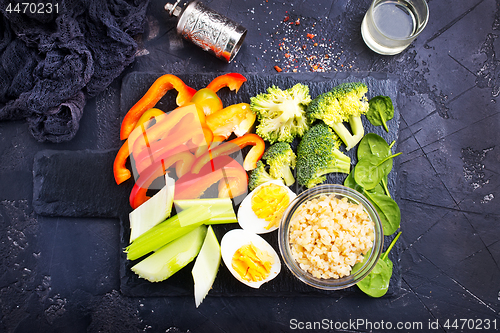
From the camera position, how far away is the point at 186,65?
271 cm

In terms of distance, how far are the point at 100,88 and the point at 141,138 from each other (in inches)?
25.9

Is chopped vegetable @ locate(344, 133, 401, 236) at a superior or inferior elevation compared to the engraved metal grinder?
inferior

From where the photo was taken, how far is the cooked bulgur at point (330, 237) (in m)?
2.12

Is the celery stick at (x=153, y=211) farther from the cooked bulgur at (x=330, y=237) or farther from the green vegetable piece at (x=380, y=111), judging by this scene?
the green vegetable piece at (x=380, y=111)

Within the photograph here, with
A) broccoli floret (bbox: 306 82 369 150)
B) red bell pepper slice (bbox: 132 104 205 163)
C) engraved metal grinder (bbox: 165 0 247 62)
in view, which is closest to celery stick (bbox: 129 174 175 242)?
red bell pepper slice (bbox: 132 104 205 163)

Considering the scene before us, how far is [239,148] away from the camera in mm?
2473

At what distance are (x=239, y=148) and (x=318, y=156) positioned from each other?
628 millimetres

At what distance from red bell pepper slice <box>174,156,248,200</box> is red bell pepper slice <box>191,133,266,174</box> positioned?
1.7 inches

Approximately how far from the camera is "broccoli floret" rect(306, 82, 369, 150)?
93.7 inches

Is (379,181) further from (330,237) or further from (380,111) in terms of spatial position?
(330,237)

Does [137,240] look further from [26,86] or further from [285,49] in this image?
[285,49]

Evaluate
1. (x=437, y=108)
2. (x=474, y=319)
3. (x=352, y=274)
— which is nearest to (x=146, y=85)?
(x=352, y=274)

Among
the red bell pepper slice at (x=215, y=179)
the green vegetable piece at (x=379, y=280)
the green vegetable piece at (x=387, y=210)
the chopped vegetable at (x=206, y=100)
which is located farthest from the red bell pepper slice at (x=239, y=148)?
the green vegetable piece at (x=379, y=280)

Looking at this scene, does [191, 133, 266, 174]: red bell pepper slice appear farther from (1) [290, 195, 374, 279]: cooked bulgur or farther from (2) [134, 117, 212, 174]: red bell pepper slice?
(1) [290, 195, 374, 279]: cooked bulgur
